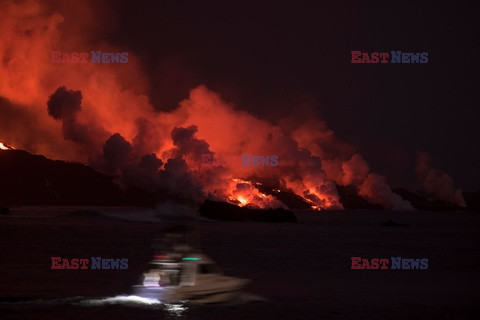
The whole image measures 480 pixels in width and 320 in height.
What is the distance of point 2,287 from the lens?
4266 centimetres

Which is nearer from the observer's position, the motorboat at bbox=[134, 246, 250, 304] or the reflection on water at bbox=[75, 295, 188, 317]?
the motorboat at bbox=[134, 246, 250, 304]

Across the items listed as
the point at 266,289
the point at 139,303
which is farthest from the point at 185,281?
the point at 266,289

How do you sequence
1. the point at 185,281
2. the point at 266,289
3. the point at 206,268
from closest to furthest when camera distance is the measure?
1. the point at 185,281
2. the point at 206,268
3. the point at 266,289

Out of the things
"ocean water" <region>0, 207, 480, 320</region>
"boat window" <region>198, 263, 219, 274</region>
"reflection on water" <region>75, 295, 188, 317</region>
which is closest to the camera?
"ocean water" <region>0, 207, 480, 320</region>

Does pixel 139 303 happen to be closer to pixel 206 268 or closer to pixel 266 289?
pixel 206 268

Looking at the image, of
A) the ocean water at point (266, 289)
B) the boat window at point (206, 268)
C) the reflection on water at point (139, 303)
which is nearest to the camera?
the ocean water at point (266, 289)

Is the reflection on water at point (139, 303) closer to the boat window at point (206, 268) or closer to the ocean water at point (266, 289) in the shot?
the ocean water at point (266, 289)

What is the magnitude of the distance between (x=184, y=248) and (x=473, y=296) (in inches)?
738

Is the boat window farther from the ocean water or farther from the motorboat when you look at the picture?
the ocean water

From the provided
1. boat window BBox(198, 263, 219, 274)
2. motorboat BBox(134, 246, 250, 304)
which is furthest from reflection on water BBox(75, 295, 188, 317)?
boat window BBox(198, 263, 219, 274)

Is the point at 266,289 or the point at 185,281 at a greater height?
the point at 185,281

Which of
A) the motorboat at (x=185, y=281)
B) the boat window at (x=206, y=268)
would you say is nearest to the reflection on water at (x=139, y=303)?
the motorboat at (x=185, y=281)

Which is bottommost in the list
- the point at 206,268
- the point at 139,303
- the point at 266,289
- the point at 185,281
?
the point at 139,303

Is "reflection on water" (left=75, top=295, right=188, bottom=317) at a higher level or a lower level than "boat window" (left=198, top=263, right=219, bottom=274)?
lower
